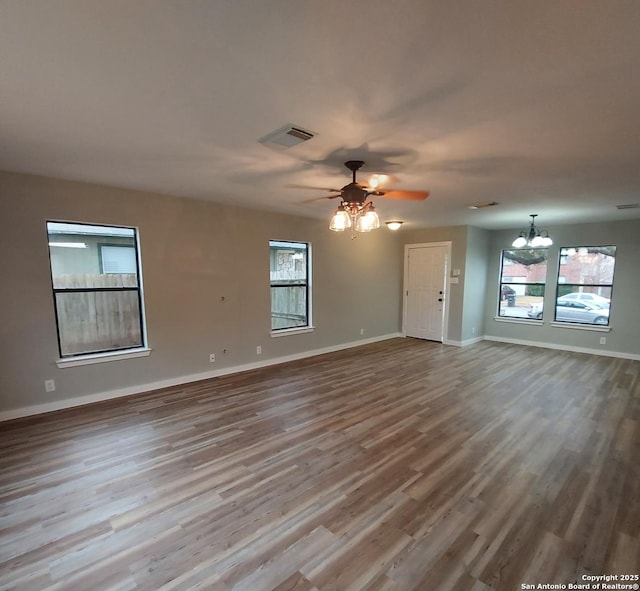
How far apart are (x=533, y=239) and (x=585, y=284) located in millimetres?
1439

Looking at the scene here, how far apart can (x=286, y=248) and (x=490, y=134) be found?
3.83 meters

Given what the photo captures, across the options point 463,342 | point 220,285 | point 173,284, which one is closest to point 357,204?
point 220,285

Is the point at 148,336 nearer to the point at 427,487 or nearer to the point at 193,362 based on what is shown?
the point at 193,362

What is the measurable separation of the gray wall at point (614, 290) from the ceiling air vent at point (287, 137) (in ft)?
20.6

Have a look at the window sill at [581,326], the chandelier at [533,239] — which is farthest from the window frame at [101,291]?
the window sill at [581,326]

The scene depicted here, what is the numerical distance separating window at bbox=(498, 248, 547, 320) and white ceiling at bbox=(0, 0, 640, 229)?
12.4ft

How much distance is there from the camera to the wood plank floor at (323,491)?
1.69 metres

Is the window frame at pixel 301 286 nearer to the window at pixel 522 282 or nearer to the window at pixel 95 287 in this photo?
the window at pixel 95 287

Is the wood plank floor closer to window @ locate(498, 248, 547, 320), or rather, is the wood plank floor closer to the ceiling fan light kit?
the ceiling fan light kit

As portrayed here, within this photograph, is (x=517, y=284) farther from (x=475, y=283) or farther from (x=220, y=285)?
(x=220, y=285)

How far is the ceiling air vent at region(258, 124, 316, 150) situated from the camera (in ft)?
7.27

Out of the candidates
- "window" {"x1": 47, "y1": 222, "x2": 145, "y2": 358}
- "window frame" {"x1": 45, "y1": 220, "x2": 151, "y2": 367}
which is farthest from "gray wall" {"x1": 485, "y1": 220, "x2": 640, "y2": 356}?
"window" {"x1": 47, "y1": 222, "x2": 145, "y2": 358}

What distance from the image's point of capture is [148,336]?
4141mm

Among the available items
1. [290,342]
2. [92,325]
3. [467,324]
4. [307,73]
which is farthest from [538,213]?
[92,325]
